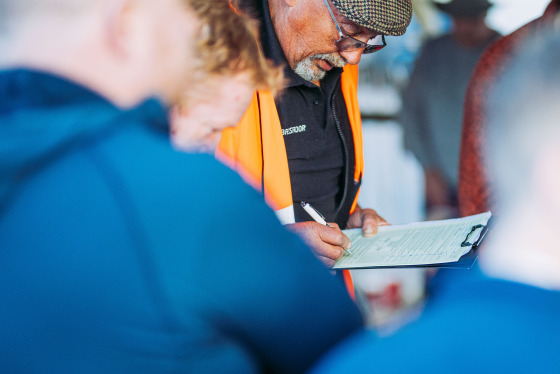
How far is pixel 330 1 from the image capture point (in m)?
1.83

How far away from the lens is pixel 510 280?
1.65ft

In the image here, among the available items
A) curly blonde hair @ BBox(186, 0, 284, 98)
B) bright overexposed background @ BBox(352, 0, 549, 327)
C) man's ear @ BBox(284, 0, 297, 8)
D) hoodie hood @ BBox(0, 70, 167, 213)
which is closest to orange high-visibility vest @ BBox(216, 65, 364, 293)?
man's ear @ BBox(284, 0, 297, 8)

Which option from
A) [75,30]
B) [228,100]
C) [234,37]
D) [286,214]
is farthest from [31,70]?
[286,214]

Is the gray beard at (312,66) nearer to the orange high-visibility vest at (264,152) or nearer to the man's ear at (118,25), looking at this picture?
the orange high-visibility vest at (264,152)

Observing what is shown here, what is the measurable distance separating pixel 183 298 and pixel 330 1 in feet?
4.63

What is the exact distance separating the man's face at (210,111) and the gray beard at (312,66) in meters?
0.63

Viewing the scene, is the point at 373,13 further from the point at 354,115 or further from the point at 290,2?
the point at 354,115

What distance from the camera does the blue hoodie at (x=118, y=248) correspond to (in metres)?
0.66

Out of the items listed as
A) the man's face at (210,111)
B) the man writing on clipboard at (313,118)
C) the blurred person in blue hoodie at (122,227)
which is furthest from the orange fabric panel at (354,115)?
the blurred person in blue hoodie at (122,227)

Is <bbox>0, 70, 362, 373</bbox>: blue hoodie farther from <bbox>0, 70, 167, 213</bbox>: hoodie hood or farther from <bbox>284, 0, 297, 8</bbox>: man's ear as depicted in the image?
<bbox>284, 0, 297, 8</bbox>: man's ear

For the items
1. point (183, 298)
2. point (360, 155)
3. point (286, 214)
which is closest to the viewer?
point (183, 298)

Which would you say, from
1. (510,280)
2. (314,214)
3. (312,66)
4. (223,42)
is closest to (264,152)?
(314,214)

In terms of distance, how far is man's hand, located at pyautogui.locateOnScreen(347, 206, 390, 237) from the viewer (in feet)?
5.91

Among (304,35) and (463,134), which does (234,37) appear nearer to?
(463,134)
